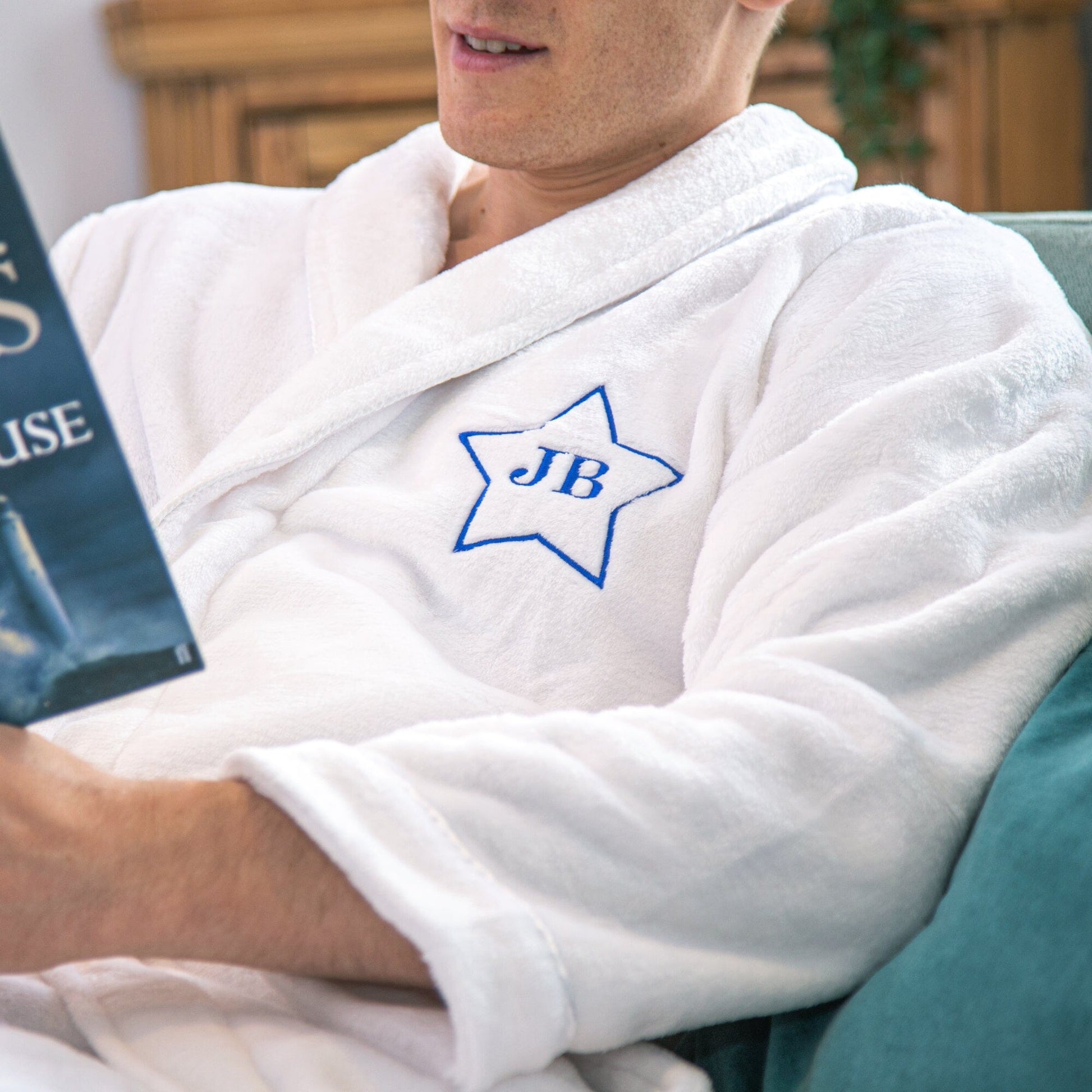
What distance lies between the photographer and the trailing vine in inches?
93.7

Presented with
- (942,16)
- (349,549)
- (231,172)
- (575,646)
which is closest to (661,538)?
(575,646)

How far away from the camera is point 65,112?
259 centimetres

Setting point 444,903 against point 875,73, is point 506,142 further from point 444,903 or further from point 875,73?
point 875,73

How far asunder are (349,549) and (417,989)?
0.98 feet

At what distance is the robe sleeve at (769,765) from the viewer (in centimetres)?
58

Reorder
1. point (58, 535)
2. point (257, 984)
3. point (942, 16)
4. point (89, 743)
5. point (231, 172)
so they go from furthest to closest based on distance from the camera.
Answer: point (231, 172) → point (942, 16) → point (89, 743) → point (257, 984) → point (58, 535)

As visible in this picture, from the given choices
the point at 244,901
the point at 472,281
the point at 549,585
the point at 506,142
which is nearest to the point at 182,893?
the point at 244,901

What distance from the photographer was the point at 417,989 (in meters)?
0.64

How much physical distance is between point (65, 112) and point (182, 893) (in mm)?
2321

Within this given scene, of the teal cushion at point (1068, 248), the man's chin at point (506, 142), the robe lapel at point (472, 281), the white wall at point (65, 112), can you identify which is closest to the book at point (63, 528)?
the robe lapel at point (472, 281)

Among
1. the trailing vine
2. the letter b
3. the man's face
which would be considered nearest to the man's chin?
the man's face

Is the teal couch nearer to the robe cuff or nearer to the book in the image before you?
the robe cuff

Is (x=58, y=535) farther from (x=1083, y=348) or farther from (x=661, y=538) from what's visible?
(x=1083, y=348)

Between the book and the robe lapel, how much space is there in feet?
1.00
